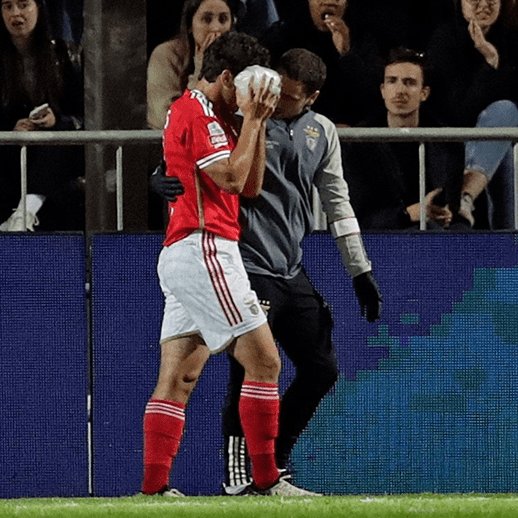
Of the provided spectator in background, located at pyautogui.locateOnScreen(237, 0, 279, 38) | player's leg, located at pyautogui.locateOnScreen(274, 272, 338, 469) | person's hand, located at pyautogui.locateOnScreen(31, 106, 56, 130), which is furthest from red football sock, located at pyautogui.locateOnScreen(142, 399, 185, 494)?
spectator in background, located at pyautogui.locateOnScreen(237, 0, 279, 38)

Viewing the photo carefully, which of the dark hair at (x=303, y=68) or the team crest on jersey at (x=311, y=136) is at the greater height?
the dark hair at (x=303, y=68)

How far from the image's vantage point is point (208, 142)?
765cm

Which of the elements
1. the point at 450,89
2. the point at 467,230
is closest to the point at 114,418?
the point at 467,230

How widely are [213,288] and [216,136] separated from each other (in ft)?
2.05

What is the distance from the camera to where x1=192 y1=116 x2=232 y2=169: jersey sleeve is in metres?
7.64

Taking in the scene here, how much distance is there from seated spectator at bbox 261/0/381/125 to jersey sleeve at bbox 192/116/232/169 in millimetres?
3162

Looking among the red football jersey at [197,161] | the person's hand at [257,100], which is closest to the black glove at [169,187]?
the red football jersey at [197,161]

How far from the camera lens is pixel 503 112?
11.1 meters

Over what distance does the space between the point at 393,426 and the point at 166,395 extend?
1.47 m

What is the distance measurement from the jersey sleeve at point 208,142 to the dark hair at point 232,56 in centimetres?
23

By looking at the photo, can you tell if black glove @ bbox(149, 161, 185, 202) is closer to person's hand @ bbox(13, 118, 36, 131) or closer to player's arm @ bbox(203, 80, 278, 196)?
player's arm @ bbox(203, 80, 278, 196)

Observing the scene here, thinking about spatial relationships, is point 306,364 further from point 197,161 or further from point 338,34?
point 338,34

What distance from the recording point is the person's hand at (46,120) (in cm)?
1067

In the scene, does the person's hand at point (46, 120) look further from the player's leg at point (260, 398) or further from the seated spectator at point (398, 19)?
the player's leg at point (260, 398)
